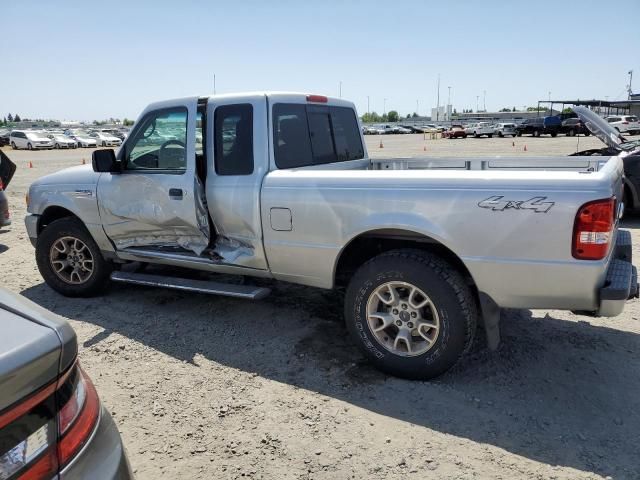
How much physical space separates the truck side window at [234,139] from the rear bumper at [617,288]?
2.66m

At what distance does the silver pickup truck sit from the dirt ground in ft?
1.25

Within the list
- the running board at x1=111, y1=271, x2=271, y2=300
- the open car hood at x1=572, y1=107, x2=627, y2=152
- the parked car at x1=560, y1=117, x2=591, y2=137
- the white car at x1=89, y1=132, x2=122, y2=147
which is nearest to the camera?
the running board at x1=111, y1=271, x2=271, y2=300

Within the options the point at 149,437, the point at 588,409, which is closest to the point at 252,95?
the point at 149,437

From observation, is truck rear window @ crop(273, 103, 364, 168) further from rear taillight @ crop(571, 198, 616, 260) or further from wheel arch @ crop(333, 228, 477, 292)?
rear taillight @ crop(571, 198, 616, 260)

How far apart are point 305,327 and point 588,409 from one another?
226cm

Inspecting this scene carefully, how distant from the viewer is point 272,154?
4.17 meters

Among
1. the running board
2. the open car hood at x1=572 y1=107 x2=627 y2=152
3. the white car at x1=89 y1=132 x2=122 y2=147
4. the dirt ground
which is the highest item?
the white car at x1=89 y1=132 x2=122 y2=147

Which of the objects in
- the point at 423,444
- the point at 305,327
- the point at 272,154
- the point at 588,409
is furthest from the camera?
the point at 305,327

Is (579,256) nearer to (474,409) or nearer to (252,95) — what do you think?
(474,409)

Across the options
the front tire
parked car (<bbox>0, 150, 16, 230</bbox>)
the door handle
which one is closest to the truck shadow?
the front tire

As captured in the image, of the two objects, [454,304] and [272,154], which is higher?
[272,154]

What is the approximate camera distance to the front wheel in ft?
11.1

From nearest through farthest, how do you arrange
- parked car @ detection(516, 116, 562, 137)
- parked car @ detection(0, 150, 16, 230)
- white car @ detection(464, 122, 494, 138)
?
parked car @ detection(0, 150, 16, 230) → parked car @ detection(516, 116, 562, 137) → white car @ detection(464, 122, 494, 138)

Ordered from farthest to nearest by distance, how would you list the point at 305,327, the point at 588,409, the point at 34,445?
the point at 305,327
the point at 588,409
the point at 34,445
